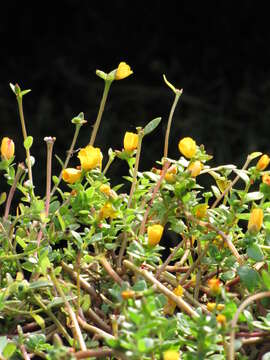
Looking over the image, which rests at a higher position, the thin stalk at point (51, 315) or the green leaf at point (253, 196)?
the green leaf at point (253, 196)

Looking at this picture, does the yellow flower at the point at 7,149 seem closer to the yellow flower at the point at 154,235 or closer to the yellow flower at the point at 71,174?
the yellow flower at the point at 71,174

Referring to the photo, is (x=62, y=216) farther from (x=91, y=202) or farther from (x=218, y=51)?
(x=218, y=51)

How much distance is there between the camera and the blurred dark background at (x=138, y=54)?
10.4ft

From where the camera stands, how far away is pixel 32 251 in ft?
2.48

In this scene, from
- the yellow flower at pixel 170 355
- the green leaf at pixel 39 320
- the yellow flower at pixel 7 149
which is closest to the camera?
the yellow flower at pixel 170 355

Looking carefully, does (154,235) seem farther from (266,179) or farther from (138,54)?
(138,54)

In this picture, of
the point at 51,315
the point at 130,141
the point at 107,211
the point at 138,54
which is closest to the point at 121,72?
the point at 130,141

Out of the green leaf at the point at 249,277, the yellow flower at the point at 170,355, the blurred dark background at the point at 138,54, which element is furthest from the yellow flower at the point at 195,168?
the blurred dark background at the point at 138,54

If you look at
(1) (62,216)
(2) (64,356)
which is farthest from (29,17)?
(2) (64,356)

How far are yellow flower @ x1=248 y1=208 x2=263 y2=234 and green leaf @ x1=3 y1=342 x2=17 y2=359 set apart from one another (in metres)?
0.25

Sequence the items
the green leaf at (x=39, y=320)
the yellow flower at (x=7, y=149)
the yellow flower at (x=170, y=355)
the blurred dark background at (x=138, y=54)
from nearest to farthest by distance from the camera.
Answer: the yellow flower at (x=170, y=355)
the green leaf at (x=39, y=320)
the yellow flower at (x=7, y=149)
the blurred dark background at (x=138, y=54)

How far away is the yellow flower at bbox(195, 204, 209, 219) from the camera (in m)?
0.79

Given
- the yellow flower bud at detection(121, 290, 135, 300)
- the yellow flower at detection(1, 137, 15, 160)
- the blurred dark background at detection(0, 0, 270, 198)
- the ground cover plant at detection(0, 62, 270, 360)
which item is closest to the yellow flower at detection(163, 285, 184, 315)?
the ground cover plant at detection(0, 62, 270, 360)

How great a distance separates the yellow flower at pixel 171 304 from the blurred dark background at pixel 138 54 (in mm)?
2393
